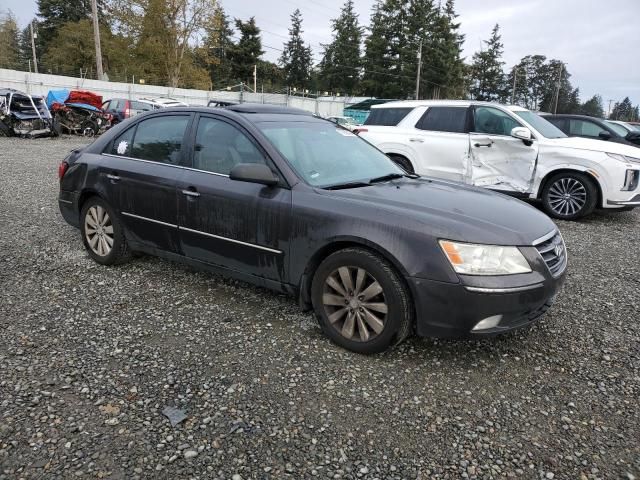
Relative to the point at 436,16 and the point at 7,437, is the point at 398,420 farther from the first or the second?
the point at 436,16

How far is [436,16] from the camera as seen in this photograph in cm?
6638

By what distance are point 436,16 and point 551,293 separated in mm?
71992

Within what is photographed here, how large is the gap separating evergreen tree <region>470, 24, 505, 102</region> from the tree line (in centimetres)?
17

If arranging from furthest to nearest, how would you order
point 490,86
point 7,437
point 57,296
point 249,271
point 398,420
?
point 490,86 → point 57,296 → point 249,271 → point 398,420 → point 7,437

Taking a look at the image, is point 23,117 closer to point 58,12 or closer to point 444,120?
point 444,120

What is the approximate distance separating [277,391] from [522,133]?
626cm

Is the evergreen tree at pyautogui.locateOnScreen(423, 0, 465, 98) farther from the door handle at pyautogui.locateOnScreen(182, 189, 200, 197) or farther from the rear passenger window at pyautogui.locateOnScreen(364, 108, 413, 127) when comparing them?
the door handle at pyautogui.locateOnScreen(182, 189, 200, 197)

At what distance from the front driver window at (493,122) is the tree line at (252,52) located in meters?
44.6

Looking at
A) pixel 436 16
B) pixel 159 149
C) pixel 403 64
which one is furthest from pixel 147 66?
pixel 159 149

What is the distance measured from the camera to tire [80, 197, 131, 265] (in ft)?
14.8

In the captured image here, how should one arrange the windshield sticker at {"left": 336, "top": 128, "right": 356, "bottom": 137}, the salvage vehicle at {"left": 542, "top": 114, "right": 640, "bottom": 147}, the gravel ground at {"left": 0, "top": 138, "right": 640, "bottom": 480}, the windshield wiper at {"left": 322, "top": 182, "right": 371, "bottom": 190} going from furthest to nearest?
the salvage vehicle at {"left": 542, "top": 114, "right": 640, "bottom": 147}, the windshield sticker at {"left": 336, "top": 128, "right": 356, "bottom": 137}, the windshield wiper at {"left": 322, "top": 182, "right": 371, "bottom": 190}, the gravel ground at {"left": 0, "top": 138, "right": 640, "bottom": 480}

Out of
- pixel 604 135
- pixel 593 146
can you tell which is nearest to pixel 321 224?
pixel 593 146

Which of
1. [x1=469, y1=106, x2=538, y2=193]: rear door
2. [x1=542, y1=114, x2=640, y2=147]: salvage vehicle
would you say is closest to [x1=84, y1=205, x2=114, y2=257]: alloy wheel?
[x1=469, y1=106, x2=538, y2=193]: rear door

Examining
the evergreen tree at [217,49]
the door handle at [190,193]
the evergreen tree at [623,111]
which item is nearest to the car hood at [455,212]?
the door handle at [190,193]
